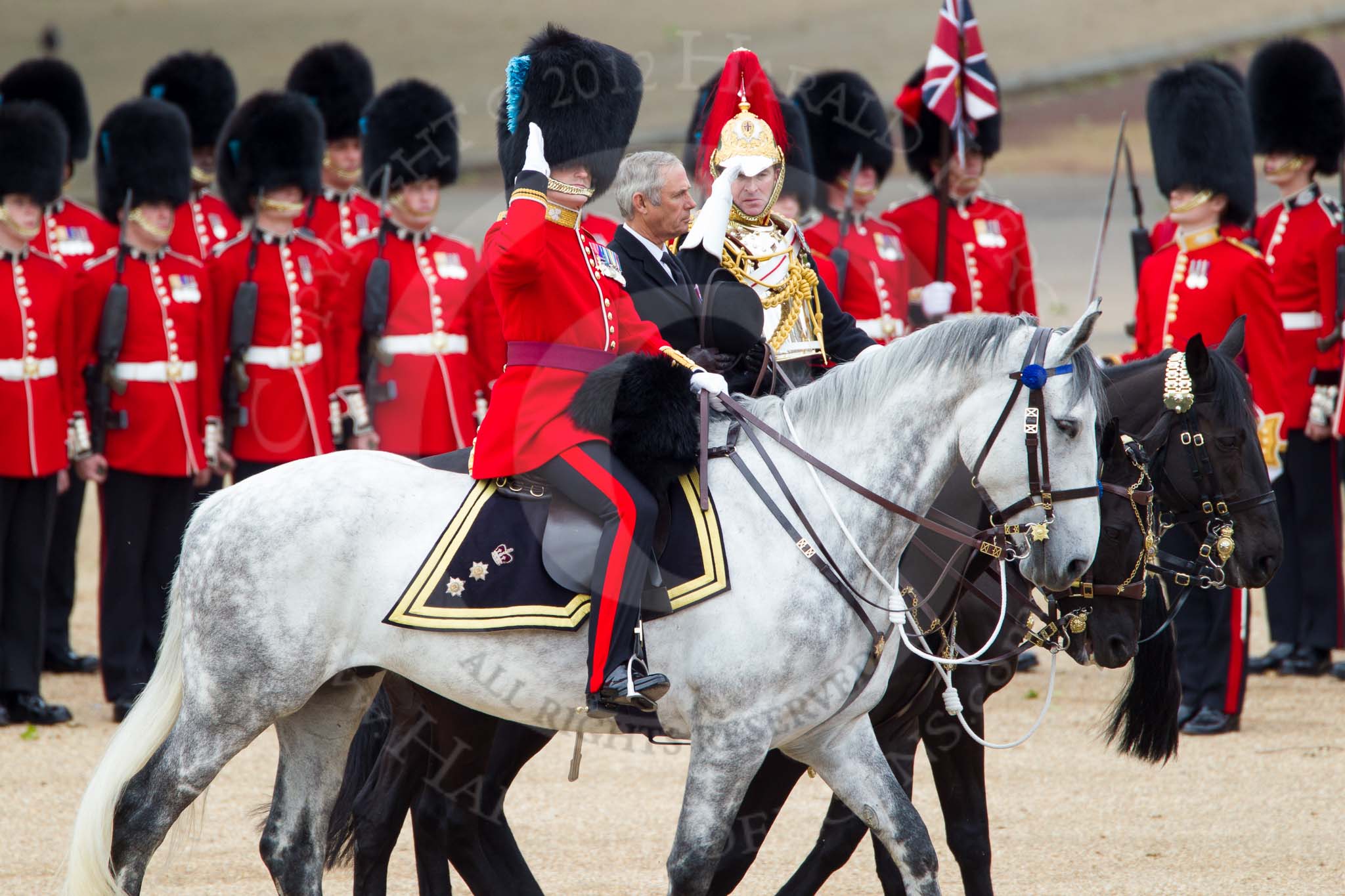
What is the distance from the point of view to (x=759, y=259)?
14.8 ft

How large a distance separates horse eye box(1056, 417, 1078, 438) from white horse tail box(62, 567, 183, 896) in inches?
75.0

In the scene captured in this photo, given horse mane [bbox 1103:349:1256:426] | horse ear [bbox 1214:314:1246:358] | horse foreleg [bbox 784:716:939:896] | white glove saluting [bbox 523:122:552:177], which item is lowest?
horse foreleg [bbox 784:716:939:896]

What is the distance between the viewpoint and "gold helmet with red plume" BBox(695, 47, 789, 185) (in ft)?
14.7

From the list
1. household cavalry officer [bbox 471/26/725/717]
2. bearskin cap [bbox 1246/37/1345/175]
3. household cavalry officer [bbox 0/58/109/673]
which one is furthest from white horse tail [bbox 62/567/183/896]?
bearskin cap [bbox 1246/37/1345/175]

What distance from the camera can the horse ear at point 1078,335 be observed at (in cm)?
336

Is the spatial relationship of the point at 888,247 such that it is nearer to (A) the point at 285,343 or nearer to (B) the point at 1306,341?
(B) the point at 1306,341

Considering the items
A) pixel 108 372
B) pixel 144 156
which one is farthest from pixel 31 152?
pixel 108 372

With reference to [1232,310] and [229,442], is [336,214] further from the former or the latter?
[1232,310]

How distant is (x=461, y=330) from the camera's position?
7.11 meters

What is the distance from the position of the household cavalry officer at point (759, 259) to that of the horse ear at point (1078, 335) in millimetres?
949

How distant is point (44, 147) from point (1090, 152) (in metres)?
12.1

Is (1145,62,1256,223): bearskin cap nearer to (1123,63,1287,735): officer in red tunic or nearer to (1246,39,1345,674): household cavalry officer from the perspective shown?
(1123,63,1287,735): officer in red tunic

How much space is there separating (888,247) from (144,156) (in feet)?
10.1

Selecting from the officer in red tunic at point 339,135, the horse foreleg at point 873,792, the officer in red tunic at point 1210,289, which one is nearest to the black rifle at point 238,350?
the officer in red tunic at point 339,135
